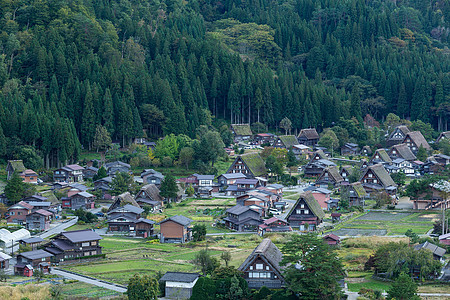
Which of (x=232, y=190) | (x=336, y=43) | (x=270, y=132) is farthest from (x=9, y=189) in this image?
(x=336, y=43)

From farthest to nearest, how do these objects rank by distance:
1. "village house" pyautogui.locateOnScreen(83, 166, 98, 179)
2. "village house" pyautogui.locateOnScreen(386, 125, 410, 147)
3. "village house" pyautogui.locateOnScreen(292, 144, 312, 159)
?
"village house" pyautogui.locateOnScreen(386, 125, 410, 147) < "village house" pyautogui.locateOnScreen(292, 144, 312, 159) < "village house" pyautogui.locateOnScreen(83, 166, 98, 179)

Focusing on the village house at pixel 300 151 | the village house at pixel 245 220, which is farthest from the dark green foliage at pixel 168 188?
the village house at pixel 300 151

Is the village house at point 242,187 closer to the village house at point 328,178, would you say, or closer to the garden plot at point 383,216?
the village house at point 328,178

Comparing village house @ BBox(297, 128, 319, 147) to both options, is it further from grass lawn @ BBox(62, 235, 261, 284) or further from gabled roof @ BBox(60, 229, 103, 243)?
gabled roof @ BBox(60, 229, 103, 243)

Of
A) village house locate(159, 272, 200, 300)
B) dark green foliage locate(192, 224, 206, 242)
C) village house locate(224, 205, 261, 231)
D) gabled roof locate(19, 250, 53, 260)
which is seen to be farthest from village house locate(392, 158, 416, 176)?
gabled roof locate(19, 250, 53, 260)

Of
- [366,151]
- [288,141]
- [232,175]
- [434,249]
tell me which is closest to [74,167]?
[232,175]

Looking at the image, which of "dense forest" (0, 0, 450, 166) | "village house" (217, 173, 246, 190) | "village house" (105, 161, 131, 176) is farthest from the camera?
"dense forest" (0, 0, 450, 166)

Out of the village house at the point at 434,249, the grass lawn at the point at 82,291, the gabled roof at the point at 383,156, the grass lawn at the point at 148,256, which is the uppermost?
the gabled roof at the point at 383,156
